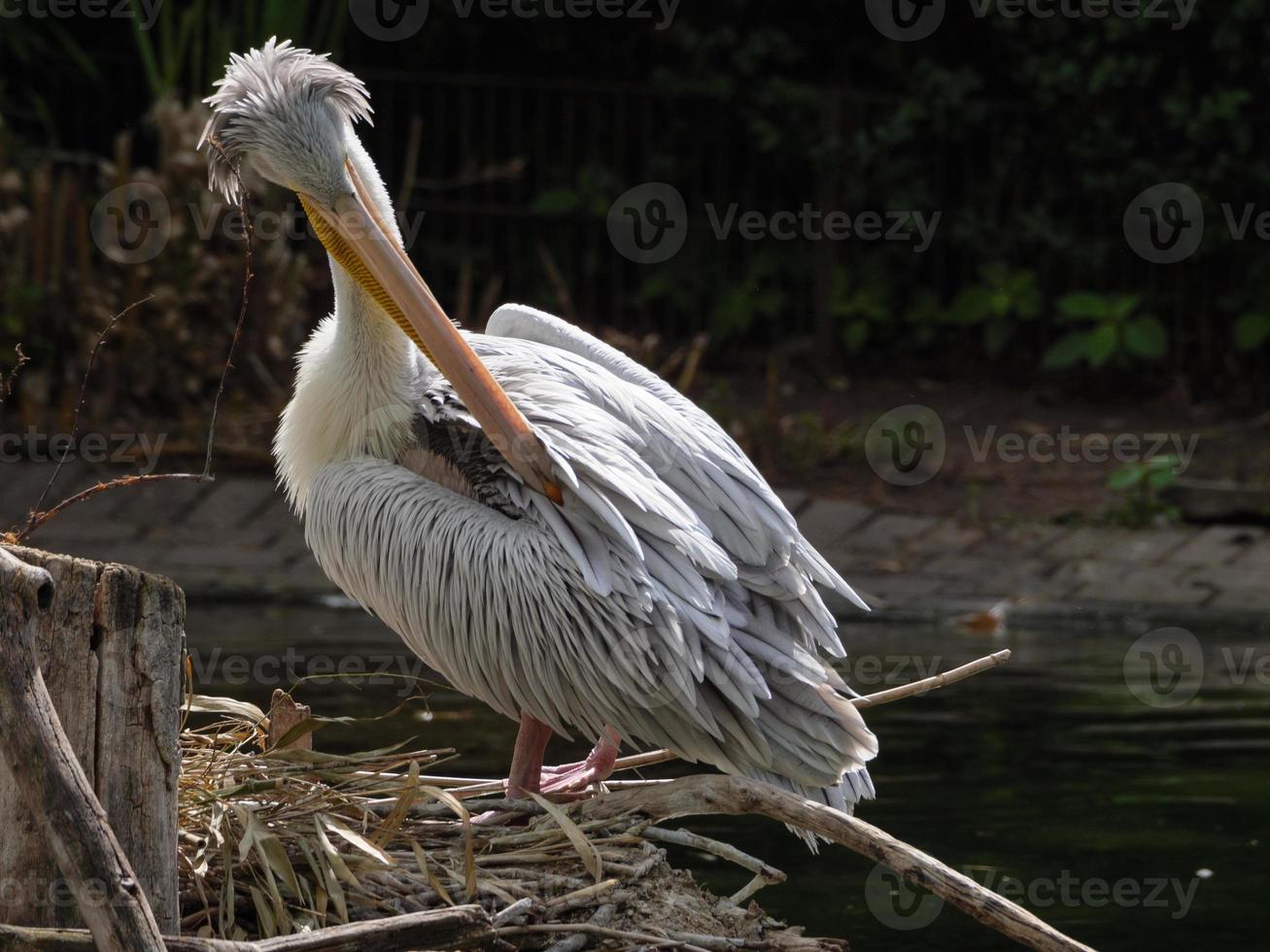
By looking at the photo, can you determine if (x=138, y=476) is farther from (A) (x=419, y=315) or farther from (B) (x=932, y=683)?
(B) (x=932, y=683)

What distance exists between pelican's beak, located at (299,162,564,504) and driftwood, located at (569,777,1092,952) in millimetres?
667

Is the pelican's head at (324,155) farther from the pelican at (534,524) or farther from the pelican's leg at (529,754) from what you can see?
the pelican's leg at (529,754)

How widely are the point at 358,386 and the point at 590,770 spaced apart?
0.99m

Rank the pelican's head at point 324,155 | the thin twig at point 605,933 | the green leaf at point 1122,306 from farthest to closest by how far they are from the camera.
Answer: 1. the green leaf at point 1122,306
2. the pelican's head at point 324,155
3. the thin twig at point 605,933

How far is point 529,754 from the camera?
4.00 m

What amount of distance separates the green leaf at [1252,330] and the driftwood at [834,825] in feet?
26.0

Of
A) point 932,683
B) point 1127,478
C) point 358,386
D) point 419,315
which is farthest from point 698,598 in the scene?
point 1127,478

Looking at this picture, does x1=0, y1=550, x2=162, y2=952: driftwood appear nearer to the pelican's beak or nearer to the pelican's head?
the pelican's beak

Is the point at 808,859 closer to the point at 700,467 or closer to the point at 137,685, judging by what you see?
the point at 700,467

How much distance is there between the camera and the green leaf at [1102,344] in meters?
10.5

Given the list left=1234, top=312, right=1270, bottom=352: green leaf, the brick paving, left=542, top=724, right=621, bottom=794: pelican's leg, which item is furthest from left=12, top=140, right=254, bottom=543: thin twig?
left=1234, top=312, right=1270, bottom=352: green leaf

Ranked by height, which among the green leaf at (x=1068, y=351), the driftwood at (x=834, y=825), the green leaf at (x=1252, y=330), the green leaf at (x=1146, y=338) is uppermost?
the green leaf at (x=1252, y=330)

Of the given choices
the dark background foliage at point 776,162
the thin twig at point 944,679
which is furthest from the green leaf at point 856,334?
the thin twig at point 944,679

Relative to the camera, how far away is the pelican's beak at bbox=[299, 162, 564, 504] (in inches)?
148
